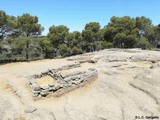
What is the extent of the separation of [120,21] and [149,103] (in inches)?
1358

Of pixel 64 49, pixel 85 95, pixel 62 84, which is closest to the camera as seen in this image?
pixel 85 95

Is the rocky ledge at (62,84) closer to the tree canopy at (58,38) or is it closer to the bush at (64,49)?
the tree canopy at (58,38)

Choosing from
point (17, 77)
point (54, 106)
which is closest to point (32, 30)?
point (17, 77)

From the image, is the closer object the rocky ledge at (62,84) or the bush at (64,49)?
the rocky ledge at (62,84)

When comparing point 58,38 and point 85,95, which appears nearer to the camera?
point 85,95

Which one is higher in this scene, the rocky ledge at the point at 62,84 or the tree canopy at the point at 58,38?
the tree canopy at the point at 58,38

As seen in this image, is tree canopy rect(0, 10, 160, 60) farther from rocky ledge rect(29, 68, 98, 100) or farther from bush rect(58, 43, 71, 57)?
rocky ledge rect(29, 68, 98, 100)

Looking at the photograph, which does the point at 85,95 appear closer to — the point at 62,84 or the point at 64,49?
the point at 62,84

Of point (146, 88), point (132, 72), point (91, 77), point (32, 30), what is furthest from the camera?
point (32, 30)

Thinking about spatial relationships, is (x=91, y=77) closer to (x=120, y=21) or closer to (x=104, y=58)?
(x=104, y=58)

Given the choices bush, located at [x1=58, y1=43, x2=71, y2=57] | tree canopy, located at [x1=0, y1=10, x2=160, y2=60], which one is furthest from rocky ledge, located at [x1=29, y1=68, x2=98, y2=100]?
bush, located at [x1=58, y1=43, x2=71, y2=57]

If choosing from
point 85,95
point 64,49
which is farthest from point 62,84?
point 64,49

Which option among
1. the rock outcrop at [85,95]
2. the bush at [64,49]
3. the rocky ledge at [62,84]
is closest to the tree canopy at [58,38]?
the bush at [64,49]

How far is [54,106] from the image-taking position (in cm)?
1559
